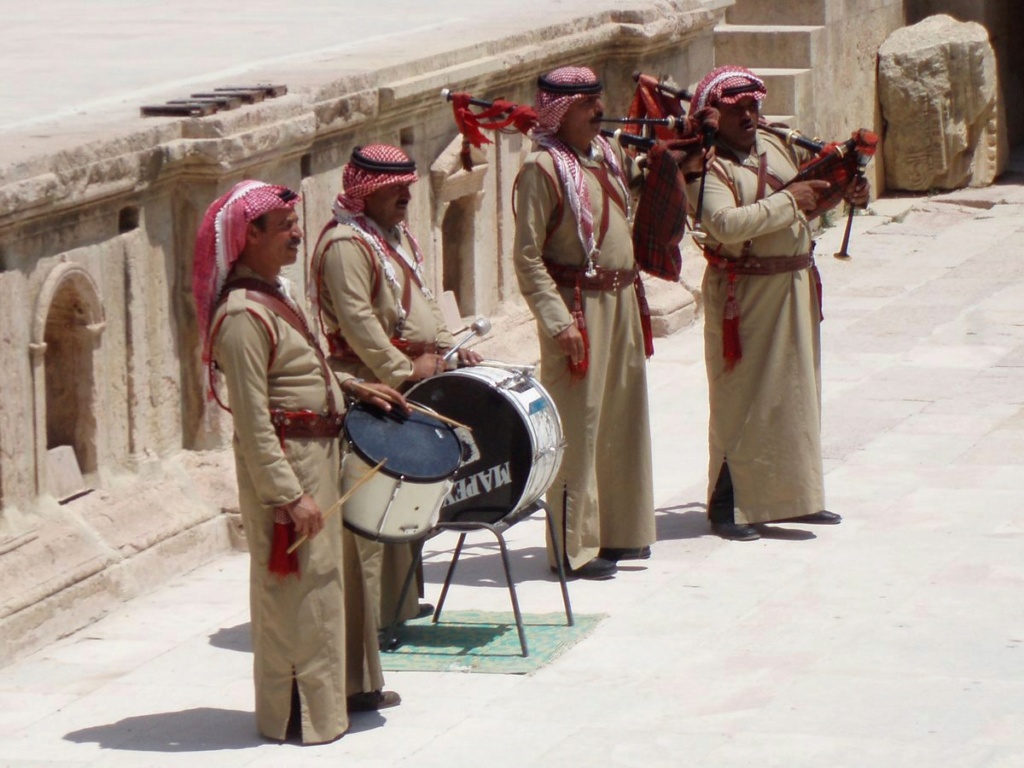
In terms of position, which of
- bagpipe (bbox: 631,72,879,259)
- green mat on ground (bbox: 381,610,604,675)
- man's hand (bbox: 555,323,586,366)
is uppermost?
bagpipe (bbox: 631,72,879,259)

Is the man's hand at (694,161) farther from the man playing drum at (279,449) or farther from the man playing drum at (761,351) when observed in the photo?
the man playing drum at (279,449)

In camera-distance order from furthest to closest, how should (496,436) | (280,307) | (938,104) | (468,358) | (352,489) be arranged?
(938,104), (468,358), (496,436), (352,489), (280,307)

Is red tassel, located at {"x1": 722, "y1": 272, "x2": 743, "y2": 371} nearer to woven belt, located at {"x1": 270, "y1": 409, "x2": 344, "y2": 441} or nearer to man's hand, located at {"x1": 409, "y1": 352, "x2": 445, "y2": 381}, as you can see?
man's hand, located at {"x1": 409, "y1": 352, "x2": 445, "y2": 381}

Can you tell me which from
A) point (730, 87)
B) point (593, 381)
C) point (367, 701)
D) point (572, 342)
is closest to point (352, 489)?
point (367, 701)

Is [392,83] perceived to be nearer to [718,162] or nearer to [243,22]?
[718,162]

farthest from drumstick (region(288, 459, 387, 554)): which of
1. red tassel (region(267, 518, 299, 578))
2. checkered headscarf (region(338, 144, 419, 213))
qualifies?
checkered headscarf (region(338, 144, 419, 213))

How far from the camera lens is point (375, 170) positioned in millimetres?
6699

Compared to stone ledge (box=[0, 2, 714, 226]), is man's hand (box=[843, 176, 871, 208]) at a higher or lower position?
lower

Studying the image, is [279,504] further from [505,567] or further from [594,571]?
[594,571]

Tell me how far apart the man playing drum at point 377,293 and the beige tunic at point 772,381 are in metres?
1.47

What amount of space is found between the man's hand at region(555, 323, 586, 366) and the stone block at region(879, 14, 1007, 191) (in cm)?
885

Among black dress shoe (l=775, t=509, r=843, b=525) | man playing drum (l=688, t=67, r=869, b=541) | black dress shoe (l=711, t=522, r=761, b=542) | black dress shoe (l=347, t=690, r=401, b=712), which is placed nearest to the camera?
black dress shoe (l=347, t=690, r=401, b=712)

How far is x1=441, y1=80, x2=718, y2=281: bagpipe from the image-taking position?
7.73 m

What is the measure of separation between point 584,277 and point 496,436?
35.9 inches
